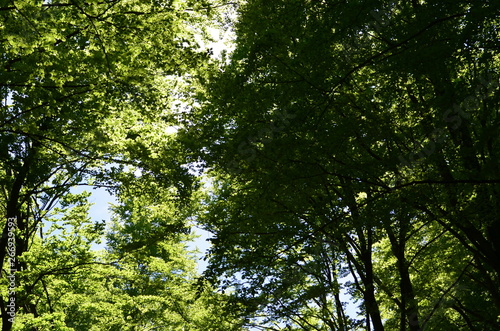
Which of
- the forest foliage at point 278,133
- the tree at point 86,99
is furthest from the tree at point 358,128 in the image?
the tree at point 86,99

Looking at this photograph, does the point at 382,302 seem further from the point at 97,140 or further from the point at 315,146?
the point at 97,140

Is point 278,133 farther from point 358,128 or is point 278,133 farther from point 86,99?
point 86,99

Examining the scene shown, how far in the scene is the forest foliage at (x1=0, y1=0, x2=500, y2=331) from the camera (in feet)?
18.4

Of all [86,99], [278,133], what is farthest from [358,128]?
[86,99]

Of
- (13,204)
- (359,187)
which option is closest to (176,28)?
(359,187)

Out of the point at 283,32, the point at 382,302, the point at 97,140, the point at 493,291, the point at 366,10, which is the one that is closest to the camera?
the point at 366,10

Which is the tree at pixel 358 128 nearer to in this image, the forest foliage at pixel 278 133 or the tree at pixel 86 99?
the forest foliage at pixel 278 133

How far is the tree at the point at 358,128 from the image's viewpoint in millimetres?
4988

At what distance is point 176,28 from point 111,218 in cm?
1991

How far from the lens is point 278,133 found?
657cm

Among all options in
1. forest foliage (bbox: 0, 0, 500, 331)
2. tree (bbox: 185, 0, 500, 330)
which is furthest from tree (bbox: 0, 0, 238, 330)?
tree (bbox: 185, 0, 500, 330)

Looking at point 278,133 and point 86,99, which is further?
point 86,99

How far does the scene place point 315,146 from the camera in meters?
6.33

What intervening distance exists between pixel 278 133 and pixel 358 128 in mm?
1295
